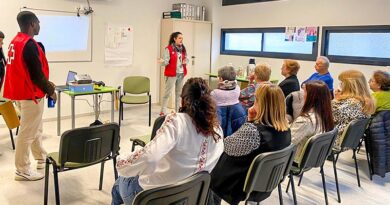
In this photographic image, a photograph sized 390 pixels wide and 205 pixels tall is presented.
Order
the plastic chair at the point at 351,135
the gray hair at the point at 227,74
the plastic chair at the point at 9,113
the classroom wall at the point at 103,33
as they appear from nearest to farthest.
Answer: the plastic chair at the point at 351,135 → the gray hair at the point at 227,74 → the plastic chair at the point at 9,113 → the classroom wall at the point at 103,33

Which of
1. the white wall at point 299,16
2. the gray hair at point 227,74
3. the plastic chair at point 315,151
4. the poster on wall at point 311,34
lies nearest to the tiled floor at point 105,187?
the plastic chair at point 315,151

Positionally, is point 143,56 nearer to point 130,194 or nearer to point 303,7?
point 303,7

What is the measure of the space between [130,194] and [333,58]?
181 inches

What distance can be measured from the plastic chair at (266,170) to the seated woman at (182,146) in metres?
0.32

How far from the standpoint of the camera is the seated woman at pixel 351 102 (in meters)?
3.24

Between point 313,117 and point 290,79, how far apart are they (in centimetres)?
121

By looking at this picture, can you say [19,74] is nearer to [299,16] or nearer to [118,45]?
[118,45]

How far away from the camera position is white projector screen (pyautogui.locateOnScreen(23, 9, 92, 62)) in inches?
204

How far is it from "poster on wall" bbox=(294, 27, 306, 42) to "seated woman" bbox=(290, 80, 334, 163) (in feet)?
10.9

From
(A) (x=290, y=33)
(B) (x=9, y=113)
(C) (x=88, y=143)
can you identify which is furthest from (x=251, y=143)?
(A) (x=290, y=33)

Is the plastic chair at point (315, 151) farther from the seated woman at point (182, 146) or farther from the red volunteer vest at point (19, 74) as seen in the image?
the red volunteer vest at point (19, 74)

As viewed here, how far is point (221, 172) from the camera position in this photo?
85.7 inches

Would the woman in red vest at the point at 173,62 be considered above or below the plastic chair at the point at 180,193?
above

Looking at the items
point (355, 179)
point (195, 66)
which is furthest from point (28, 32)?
point (195, 66)
